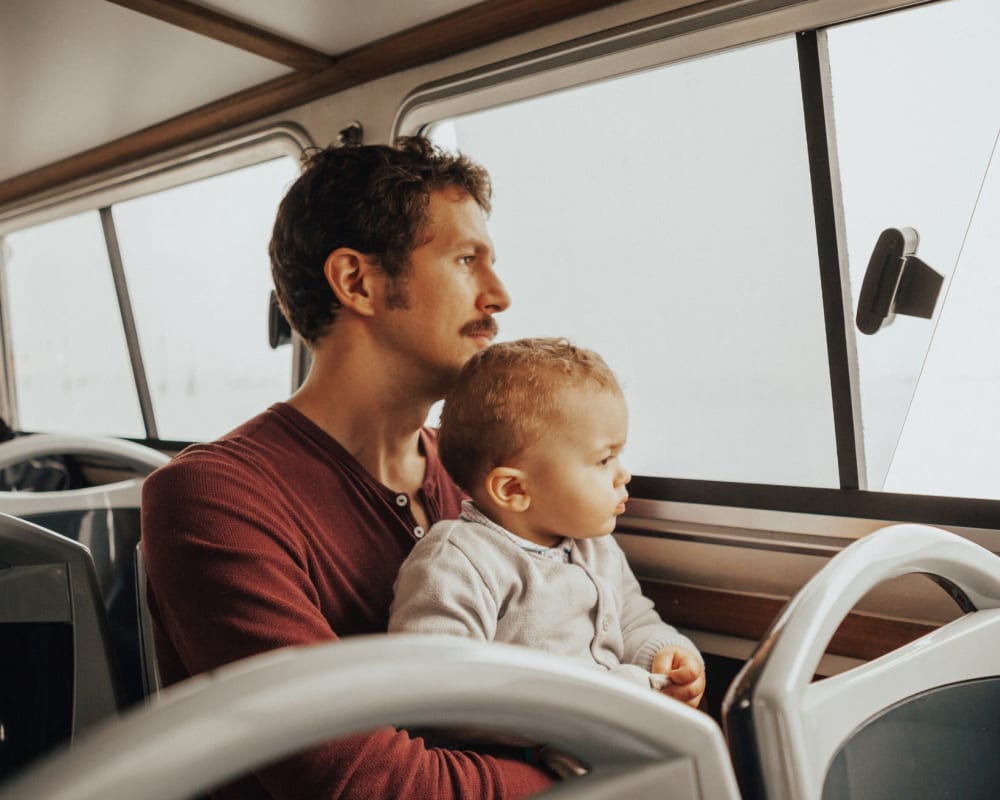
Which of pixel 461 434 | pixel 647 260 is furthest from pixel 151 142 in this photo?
pixel 461 434

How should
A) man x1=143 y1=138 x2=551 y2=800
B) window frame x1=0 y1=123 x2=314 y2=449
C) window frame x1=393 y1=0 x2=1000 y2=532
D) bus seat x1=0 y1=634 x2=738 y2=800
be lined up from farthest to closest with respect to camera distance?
window frame x1=0 y1=123 x2=314 y2=449
window frame x1=393 y1=0 x2=1000 y2=532
man x1=143 y1=138 x2=551 y2=800
bus seat x1=0 y1=634 x2=738 y2=800

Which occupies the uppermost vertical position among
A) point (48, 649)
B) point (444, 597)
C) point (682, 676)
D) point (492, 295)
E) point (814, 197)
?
point (814, 197)

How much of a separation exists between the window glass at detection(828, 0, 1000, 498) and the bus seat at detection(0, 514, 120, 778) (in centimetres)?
153

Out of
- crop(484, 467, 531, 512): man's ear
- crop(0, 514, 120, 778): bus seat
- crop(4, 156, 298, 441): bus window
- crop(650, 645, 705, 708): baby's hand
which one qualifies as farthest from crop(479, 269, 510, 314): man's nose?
crop(4, 156, 298, 441): bus window

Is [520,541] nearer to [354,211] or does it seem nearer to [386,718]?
[354,211]

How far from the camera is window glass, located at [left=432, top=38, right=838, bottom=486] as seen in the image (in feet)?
6.18

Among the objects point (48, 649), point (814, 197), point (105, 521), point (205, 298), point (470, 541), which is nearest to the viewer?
point (470, 541)

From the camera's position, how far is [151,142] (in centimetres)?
300

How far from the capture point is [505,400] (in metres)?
1.32

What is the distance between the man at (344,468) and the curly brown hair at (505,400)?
18 cm

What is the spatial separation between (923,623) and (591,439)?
720 millimetres

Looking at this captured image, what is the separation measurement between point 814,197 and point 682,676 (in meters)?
1.02

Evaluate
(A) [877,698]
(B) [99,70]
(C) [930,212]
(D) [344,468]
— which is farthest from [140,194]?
(A) [877,698]

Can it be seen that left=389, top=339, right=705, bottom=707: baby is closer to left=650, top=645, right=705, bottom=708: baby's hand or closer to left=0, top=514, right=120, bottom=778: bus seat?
left=650, top=645, right=705, bottom=708: baby's hand
